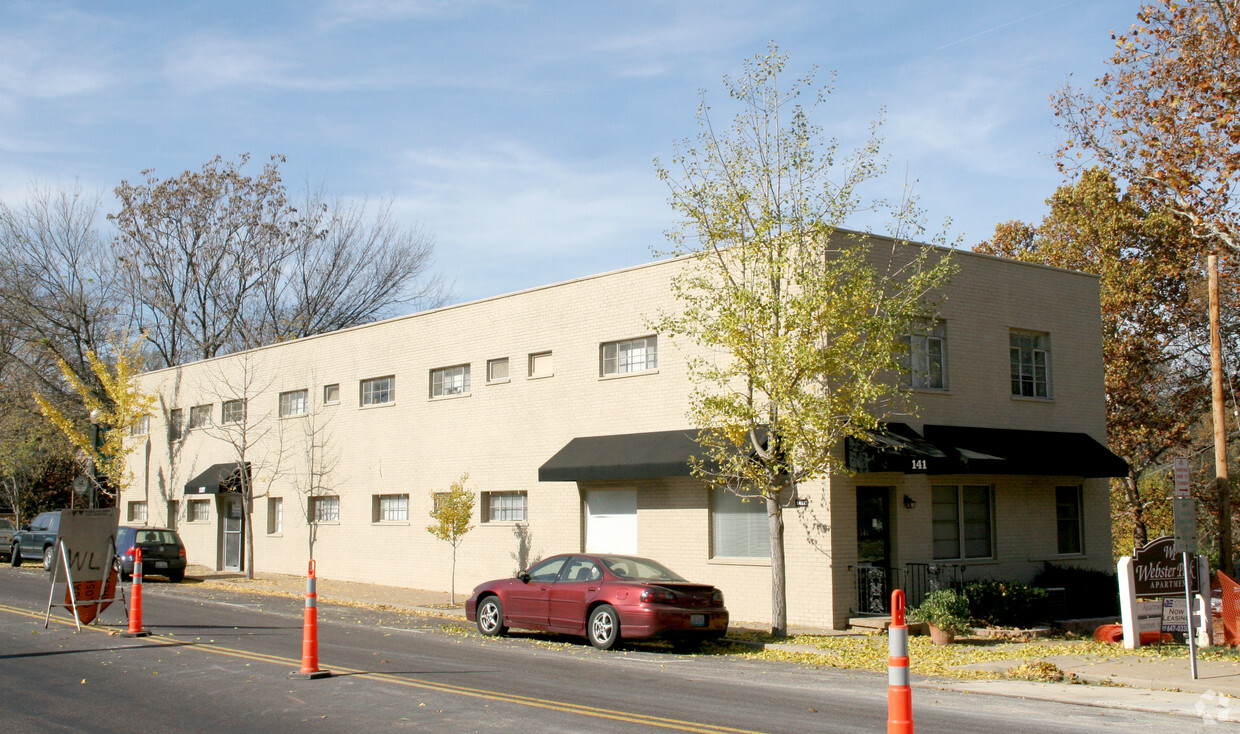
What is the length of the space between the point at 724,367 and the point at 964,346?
4.66m

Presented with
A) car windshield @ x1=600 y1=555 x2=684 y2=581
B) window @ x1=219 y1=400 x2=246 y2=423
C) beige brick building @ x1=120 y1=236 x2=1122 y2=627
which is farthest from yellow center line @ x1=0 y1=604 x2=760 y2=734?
window @ x1=219 y1=400 x2=246 y2=423

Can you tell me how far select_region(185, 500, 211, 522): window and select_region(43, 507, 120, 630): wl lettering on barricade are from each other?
1864cm

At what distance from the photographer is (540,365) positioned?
76.4ft

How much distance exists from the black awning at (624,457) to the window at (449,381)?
4373 mm

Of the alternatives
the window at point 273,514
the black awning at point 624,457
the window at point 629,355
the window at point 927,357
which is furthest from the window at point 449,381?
the window at point 927,357

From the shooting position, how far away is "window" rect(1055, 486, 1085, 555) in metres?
21.4

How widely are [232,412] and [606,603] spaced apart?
2181cm

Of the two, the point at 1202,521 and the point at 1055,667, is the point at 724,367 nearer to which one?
the point at 1055,667

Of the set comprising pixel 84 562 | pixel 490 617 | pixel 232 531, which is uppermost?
pixel 84 562

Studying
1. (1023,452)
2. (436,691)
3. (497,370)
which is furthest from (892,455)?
(497,370)

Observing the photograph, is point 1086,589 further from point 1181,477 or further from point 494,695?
point 494,695

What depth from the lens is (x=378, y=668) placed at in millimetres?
12188

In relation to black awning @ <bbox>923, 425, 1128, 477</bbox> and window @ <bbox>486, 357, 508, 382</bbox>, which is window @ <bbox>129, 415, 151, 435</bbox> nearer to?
window @ <bbox>486, 357, 508, 382</bbox>

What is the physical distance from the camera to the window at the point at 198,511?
34156mm
